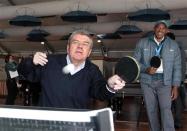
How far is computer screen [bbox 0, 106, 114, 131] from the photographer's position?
94 centimetres

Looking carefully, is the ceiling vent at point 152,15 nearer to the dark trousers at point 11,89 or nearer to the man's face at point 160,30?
the dark trousers at point 11,89

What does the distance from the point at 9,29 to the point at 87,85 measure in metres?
13.1

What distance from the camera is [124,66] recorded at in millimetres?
1279

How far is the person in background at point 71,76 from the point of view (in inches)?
77.1

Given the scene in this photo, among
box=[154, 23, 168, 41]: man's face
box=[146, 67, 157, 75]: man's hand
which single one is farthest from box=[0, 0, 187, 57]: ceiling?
box=[146, 67, 157, 75]: man's hand

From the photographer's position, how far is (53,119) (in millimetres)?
996

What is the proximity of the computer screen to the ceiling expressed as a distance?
7803 mm

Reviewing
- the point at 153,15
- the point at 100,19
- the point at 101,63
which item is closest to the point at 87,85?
the point at 153,15

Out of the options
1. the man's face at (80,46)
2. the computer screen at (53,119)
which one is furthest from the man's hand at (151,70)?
the computer screen at (53,119)

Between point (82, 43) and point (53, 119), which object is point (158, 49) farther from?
point (53, 119)

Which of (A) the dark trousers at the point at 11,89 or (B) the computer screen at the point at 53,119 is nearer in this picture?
(B) the computer screen at the point at 53,119

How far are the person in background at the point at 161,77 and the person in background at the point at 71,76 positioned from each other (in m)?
1.69

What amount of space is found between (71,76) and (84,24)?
34.7ft

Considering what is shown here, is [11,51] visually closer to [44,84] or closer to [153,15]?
[153,15]
